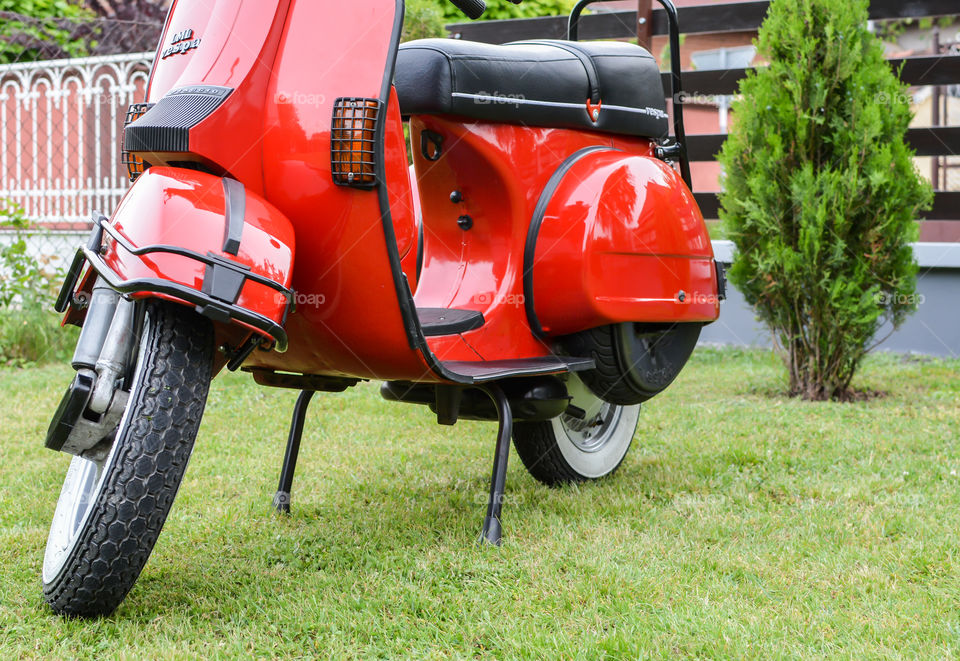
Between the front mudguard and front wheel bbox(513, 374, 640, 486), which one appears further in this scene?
front wheel bbox(513, 374, 640, 486)

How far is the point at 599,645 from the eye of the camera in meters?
1.63

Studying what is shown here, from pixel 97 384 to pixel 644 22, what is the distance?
4707 millimetres

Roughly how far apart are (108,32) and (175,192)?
6.23 metres

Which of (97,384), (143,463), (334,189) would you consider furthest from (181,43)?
(143,463)

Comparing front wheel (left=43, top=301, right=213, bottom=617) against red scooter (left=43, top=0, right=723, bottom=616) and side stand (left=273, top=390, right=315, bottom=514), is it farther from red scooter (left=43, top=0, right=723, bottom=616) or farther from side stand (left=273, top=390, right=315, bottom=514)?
side stand (left=273, top=390, right=315, bottom=514)

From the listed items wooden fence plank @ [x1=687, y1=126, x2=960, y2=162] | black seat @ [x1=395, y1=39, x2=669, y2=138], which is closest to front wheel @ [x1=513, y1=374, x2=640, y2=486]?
black seat @ [x1=395, y1=39, x2=669, y2=138]

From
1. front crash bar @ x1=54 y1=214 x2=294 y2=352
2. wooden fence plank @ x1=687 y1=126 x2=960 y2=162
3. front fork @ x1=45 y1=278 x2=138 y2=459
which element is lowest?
front fork @ x1=45 y1=278 x2=138 y2=459

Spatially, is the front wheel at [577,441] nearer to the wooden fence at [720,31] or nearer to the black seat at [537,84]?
the black seat at [537,84]

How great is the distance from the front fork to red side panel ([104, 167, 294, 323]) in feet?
0.42

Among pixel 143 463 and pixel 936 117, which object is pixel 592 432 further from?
pixel 936 117

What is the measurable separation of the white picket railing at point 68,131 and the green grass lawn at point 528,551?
289cm

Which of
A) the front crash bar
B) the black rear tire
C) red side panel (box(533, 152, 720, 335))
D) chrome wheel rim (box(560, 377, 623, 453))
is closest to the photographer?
the front crash bar

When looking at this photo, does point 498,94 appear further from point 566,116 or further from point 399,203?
point 399,203

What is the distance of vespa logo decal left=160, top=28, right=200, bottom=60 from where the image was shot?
186 cm
